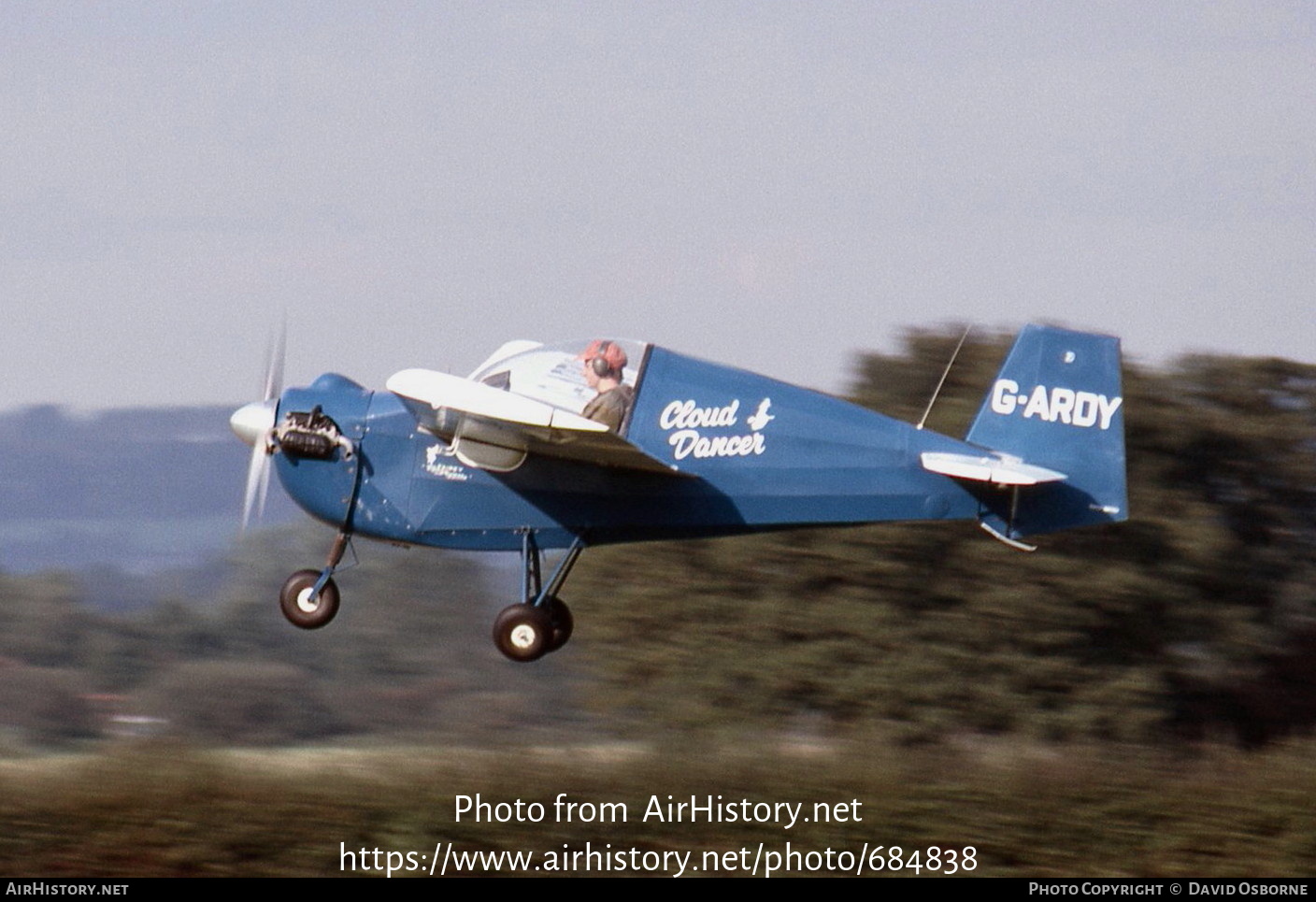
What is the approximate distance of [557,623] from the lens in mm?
12234

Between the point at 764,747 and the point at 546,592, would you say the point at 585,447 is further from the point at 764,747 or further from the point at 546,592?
the point at 764,747

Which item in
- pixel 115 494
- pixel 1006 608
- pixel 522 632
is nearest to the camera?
pixel 522 632

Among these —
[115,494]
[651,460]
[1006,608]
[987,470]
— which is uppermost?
[987,470]

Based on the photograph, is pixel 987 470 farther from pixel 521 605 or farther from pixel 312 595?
pixel 312 595

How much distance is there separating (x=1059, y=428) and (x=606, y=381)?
3262 millimetres

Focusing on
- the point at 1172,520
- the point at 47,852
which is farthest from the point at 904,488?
the point at 1172,520

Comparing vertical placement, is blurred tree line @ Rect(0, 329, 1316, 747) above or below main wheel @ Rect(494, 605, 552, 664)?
below

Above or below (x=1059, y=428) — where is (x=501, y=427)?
below

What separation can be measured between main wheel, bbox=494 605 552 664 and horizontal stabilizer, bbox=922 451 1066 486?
9.79 feet

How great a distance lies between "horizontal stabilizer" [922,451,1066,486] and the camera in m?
11.2

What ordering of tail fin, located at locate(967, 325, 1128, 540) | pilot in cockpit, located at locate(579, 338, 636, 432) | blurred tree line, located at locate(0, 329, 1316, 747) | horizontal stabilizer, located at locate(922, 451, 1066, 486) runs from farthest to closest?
blurred tree line, located at locate(0, 329, 1316, 747)
pilot in cockpit, located at locate(579, 338, 636, 432)
tail fin, located at locate(967, 325, 1128, 540)
horizontal stabilizer, located at locate(922, 451, 1066, 486)

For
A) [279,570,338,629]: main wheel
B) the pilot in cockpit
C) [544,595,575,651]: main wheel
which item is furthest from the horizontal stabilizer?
→ [279,570,338,629]: main wheel

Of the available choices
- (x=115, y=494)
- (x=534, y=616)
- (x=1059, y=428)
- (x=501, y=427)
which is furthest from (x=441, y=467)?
(x=115, y=494)

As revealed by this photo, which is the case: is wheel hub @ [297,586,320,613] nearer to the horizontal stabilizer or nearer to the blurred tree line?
the horizontal stabilizer
